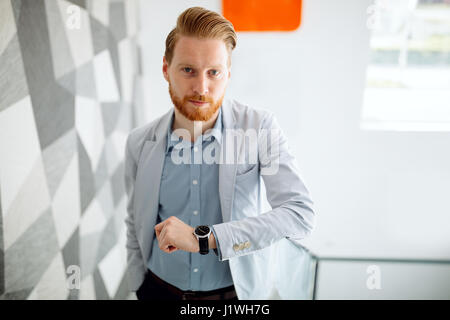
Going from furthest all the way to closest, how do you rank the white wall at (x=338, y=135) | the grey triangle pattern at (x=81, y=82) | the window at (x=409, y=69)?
1. the window at (x=409, y=69)
2. the white wall at (x=338, y=135)
3. the grey triangle pattern at (x=81, y=82)

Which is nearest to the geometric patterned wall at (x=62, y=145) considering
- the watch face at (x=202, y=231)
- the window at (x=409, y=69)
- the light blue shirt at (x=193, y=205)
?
the light blue shirt at (x=193, y=205)

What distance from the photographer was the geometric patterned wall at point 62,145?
3.82 feet

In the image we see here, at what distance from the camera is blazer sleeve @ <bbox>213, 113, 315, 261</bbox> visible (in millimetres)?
950

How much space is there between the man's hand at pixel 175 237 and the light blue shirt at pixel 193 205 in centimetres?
24

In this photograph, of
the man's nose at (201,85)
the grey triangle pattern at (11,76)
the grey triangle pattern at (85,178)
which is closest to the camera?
the man's nose at (201,85)

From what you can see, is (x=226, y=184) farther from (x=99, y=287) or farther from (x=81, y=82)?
(x=99, y=287)

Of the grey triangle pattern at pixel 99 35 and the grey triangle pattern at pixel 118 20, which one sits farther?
the grey triangle pattern at pixel 118 20

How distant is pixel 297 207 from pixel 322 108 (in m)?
1.93

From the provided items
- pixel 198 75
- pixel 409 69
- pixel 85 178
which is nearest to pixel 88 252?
pixel 85 178

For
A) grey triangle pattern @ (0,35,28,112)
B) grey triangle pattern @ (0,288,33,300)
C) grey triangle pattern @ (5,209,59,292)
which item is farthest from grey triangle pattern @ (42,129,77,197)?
grey triangle pattern @ (0,288,33,300)

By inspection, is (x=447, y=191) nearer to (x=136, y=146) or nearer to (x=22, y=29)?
(x=136, y=146)

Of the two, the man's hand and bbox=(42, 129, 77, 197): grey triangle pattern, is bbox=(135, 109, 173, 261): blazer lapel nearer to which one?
the man's hand

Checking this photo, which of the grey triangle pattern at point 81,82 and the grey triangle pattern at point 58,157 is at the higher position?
the grey triangle pattern at point 81,82

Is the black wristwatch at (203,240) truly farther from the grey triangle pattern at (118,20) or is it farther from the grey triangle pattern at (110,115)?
the grey triangle pattern at (118,20)
